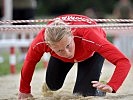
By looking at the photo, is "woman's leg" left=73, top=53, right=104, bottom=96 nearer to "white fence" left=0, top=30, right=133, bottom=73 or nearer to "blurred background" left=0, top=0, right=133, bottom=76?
"blurred background" left=0, top=0, right=133, bottom=76

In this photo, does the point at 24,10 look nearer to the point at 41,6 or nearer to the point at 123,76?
the point at 123,76

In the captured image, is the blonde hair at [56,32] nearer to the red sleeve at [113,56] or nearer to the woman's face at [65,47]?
the woman's face at [65,47]

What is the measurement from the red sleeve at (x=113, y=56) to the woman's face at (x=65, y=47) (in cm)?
21

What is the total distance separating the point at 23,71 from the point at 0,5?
1163 cm

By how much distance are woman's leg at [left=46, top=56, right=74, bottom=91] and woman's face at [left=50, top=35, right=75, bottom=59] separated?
75 centimetres

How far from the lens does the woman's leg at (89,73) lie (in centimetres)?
598

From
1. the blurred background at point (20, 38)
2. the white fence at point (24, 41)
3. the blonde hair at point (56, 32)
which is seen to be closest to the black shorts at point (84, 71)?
the blonde hair at point (56, 32)

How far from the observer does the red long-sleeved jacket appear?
5.21 metres

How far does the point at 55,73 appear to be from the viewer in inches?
245

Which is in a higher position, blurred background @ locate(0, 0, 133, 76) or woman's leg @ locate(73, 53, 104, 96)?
blurred background @ locate(0, 0, 133, 76)

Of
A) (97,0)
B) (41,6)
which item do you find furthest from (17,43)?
(41,6)

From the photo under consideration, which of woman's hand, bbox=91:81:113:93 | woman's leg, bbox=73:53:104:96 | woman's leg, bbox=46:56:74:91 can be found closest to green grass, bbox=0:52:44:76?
woman's leg, bbox=46:56:74:91

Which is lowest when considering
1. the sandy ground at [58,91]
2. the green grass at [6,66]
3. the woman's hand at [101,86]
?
the sandy ground at [58,91]

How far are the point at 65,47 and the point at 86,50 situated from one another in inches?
16.1
